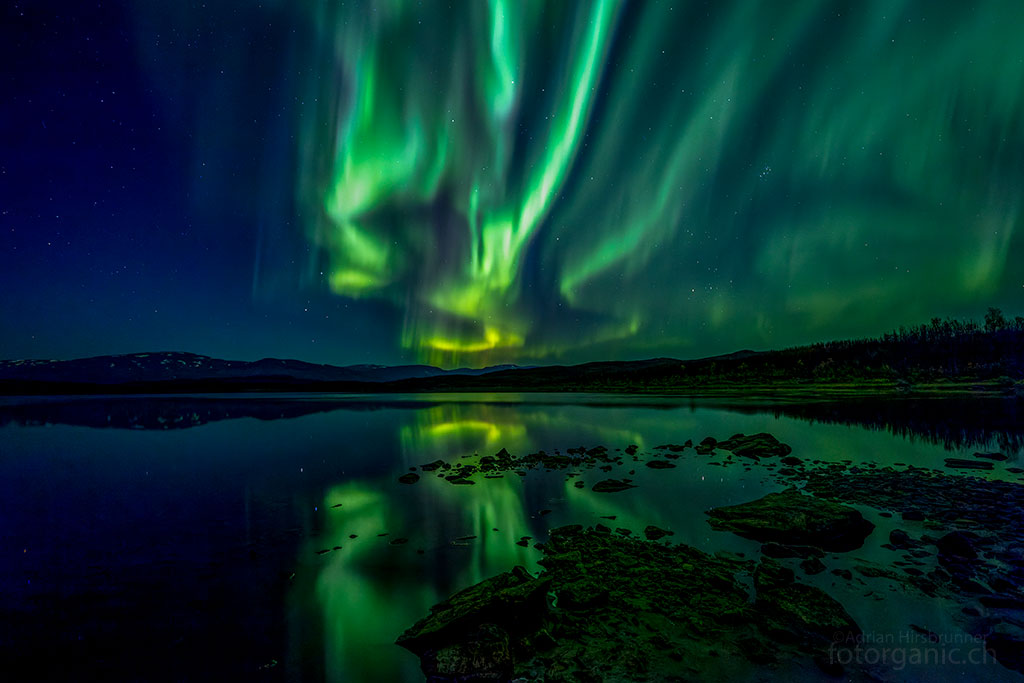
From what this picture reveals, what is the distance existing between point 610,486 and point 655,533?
6178 mm

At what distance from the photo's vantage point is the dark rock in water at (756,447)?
2595 centimetres

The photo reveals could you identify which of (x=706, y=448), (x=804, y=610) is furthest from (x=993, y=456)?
(x=804, y=610)

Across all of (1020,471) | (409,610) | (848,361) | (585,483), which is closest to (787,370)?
(848,361)

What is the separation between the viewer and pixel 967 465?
68.6ft

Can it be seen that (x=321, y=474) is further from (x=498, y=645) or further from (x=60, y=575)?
(x=498, y=645)

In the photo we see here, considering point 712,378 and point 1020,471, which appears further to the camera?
point 712,378

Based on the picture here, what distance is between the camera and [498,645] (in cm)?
710

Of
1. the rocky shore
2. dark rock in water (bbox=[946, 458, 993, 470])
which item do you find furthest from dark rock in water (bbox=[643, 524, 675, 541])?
dark rock in water (bbox=[946, 458, 993, 470])

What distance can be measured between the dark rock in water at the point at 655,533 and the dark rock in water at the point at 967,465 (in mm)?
19010

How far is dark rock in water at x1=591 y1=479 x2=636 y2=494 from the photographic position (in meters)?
18.7

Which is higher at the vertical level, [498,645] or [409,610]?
[498,645]

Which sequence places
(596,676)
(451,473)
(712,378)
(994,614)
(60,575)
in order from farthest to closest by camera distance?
(712,378), (451,473), (60,575), (994,614), (596,676)

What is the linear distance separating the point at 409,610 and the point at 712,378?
576 ft

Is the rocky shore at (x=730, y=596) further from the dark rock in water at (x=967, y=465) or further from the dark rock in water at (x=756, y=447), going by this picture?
the dark rock in water at (x=756, y=447)
